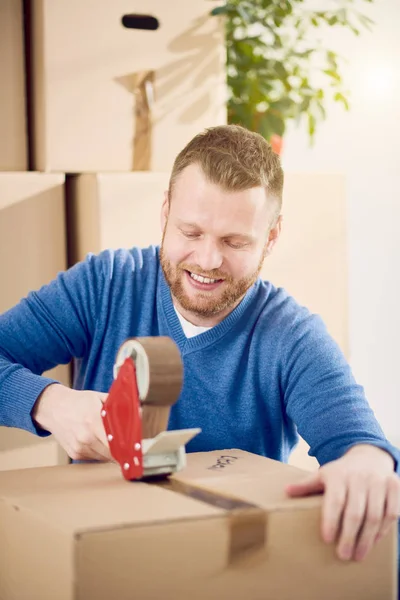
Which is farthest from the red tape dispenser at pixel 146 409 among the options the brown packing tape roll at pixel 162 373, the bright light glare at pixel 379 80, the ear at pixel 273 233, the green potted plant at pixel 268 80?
the bright light glare at pixel 379 80

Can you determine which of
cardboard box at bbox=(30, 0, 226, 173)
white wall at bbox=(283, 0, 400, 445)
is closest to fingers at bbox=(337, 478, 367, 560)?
cardboard box at bbox=(30, 0, 226, 173)

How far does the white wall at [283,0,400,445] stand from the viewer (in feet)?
9.37

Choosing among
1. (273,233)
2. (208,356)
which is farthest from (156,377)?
(273,233)

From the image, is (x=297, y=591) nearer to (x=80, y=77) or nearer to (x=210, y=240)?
(x=210, y=240)

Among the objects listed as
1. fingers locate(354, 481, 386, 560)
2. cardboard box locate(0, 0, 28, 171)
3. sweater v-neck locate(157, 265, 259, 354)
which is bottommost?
fingers locate(354, 481, 386, 560)

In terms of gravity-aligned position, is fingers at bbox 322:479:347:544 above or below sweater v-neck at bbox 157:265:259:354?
below

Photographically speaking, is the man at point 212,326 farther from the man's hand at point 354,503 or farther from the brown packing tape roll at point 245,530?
the brown packing tape roll at point 245,530

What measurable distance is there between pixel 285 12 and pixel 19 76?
76 centimetres

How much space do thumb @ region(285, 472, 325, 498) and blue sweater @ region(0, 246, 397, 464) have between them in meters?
0.25

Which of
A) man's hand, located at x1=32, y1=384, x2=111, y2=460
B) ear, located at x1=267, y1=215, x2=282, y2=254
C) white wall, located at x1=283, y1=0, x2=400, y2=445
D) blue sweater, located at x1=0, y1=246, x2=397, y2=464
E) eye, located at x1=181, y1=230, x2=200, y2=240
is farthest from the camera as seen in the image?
white wall, located at x1=283, y1=0, x2=400, y2=445

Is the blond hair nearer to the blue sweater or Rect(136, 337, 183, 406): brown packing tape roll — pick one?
the blue sweater

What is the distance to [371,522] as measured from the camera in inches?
34.6

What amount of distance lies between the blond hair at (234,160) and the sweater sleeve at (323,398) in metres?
0.23

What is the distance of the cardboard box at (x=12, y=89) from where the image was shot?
5.62ft
